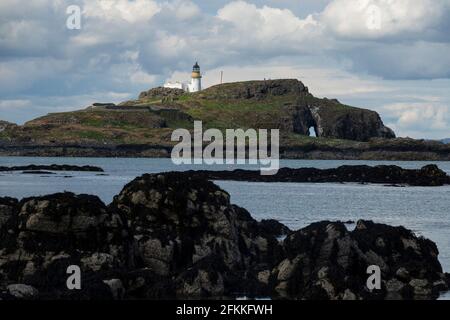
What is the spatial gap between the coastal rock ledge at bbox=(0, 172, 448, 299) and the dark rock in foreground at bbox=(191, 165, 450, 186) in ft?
241

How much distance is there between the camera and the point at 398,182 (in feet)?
369

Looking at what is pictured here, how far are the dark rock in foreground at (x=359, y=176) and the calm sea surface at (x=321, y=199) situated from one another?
4.44m

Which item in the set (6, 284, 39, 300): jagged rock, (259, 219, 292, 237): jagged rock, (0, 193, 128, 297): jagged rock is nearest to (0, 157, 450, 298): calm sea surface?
(259, 219, 292, 237): jagged rock

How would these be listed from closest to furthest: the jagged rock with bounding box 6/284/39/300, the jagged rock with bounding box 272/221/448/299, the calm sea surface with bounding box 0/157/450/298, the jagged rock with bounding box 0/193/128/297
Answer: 1. the jagged rock with bounding box 6/284/39/300
2. the jagged rock with bounding box 272/221/448/299
3. the jagged rock with bounding box 0/193/128/297
4. the calm sea surface with bounding box 0/157/450/298

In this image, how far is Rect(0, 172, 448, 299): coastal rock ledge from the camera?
2740cm

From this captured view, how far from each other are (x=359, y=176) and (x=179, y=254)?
86.7m

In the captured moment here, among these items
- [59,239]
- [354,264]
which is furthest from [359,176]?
[59,239]

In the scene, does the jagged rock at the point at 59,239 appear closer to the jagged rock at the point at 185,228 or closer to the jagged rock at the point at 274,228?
the jagged rock at the point at 185,228

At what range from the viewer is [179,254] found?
32.6 meters

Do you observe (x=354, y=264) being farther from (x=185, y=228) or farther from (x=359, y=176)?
(x=359, y=176)

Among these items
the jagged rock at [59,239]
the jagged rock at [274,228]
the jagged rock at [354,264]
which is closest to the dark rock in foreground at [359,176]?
the jagged rock at [274,228]

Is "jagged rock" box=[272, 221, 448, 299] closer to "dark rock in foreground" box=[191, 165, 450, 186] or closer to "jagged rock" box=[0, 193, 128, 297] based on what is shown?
"jagged rock" box=[0, 193, 128, 297]
